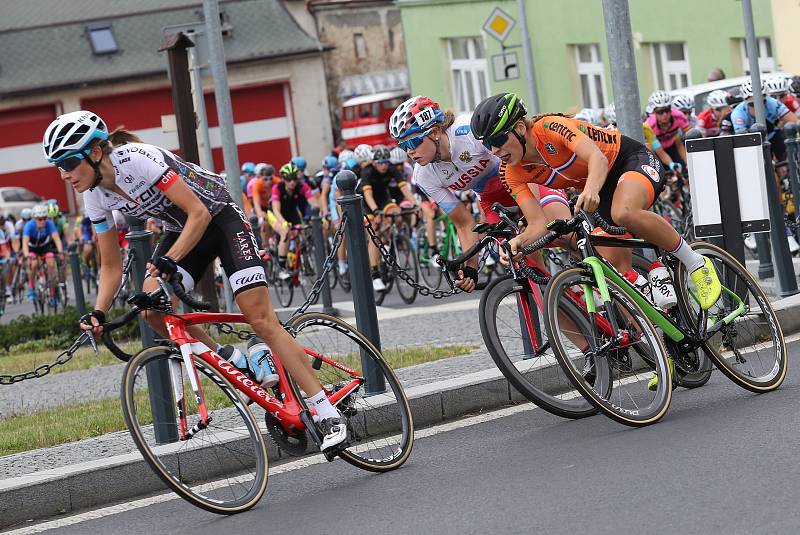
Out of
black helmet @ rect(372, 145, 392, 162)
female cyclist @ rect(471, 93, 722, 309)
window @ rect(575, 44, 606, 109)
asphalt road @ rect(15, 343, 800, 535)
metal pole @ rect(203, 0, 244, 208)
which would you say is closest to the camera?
asphalt road @ rect(15, 343, 800, 535)

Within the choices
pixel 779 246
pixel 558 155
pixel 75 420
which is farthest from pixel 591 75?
pixel 558 155

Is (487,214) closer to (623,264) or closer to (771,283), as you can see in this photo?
(623,264)

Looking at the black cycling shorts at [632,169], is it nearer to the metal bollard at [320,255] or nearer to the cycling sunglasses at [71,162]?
the cycling sunglasses at [71,162]

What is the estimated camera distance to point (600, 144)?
26.4 feet

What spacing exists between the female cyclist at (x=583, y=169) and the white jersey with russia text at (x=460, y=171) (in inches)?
Result: 32.2

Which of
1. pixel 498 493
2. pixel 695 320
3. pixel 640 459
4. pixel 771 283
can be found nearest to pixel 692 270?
pixel 695 320

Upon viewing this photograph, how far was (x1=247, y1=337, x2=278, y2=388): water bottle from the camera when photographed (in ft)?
23.4

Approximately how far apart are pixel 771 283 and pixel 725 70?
16.9m

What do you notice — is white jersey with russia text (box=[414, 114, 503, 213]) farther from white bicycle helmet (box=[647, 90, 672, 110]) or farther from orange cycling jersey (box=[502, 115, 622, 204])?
white bicycle helmet (box=[647, 90, 672, 110])

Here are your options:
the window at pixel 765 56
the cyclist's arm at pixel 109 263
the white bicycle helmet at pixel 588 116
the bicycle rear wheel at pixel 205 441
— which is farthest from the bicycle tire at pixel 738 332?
the window at pixel 765 56

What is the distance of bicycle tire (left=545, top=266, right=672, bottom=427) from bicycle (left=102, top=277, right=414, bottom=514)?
104cm

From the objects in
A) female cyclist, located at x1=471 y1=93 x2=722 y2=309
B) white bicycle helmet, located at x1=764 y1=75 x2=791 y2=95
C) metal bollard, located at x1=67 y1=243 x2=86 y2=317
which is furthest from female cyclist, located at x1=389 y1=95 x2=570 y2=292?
metal bollard, located at x1=67 y1=243 x2=86 y2=317

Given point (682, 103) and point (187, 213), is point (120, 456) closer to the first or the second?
point (187, 213)

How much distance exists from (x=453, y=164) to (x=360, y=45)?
173 ft
